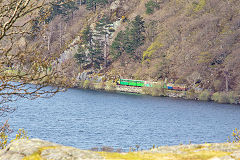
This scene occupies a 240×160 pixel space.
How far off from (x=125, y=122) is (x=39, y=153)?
151 feet

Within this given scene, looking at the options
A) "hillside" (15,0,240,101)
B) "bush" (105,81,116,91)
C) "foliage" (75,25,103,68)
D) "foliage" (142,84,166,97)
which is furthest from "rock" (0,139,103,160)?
"foliage" (75,25,103,68)

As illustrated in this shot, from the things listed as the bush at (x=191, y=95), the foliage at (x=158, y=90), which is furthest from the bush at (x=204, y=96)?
the foliage at (x=158, y=90)

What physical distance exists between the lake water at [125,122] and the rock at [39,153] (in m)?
26.9

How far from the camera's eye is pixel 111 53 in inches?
4830

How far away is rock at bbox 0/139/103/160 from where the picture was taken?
9.91 m

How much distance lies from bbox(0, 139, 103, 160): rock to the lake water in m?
26.9

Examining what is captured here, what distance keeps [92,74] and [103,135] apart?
252 feet

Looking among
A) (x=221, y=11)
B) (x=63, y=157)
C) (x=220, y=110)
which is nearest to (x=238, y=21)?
(x=221, y=11)

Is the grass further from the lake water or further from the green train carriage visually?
the green train carriage

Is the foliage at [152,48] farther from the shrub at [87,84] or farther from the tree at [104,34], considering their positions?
the shrub at [87,84]

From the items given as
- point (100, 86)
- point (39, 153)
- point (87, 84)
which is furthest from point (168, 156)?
point (87, 84)

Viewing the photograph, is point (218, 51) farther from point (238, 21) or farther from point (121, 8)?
point (121, 8)

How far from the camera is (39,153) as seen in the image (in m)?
10.1

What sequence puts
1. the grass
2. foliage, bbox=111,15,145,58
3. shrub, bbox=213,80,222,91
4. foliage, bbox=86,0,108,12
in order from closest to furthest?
the grass → shrub, bbox=213,80,222,91 → foliage, bbox=111,15,145,58 → foliage, bbox=86,0,108,12
